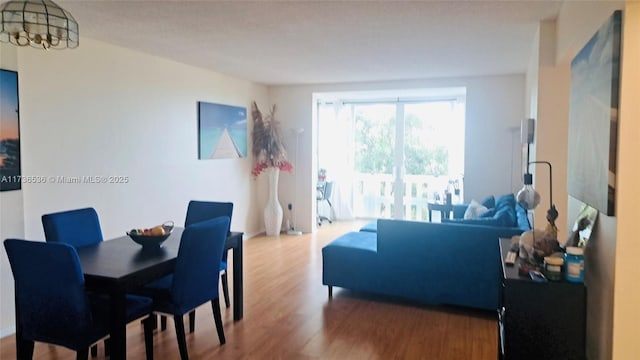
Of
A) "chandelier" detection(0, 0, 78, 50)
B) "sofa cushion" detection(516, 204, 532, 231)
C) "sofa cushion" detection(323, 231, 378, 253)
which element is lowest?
"sofa cushion" detection(323, 231, 378, 253)

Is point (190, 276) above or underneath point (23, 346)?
above

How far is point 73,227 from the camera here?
3258 millimetres

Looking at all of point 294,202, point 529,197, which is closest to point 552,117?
point 529,197

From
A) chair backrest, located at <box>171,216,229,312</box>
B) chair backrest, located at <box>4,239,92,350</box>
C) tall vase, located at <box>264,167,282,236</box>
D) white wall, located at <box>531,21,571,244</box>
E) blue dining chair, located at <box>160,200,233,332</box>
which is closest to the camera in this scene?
chair backrest, located at <box>4,239,92,350</box>

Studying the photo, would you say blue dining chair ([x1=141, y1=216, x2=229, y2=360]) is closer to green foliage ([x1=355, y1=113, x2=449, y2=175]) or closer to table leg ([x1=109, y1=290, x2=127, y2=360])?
table leg ([x1=109, y1=290, x2=127, y2=360])

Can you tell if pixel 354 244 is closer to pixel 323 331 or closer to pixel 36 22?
pixel 323 331

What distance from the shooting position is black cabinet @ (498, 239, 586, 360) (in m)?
2.13

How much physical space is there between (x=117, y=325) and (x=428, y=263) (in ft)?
7.88

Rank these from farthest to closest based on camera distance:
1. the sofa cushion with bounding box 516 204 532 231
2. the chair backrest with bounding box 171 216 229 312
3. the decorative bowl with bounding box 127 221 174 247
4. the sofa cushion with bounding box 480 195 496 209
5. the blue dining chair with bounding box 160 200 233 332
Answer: the sofa cushion with bounding box 480 195 496 209, the blue dining chair with bounding box 160 200 233 332, the sofa cushion with bounding box 516 204 532 231, the decorative bowl with bounding box 127 221 174 247, the chair backrest with bounding box 171 216 229 312

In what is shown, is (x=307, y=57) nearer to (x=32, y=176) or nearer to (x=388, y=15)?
(x=388, y=15)

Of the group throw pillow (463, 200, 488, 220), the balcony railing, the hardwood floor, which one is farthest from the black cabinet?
the balcony railing

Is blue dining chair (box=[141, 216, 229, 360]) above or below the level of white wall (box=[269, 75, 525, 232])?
below

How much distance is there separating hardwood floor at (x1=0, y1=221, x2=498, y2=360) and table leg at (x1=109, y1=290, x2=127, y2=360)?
0.57m

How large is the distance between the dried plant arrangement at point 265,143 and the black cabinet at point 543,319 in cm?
505
